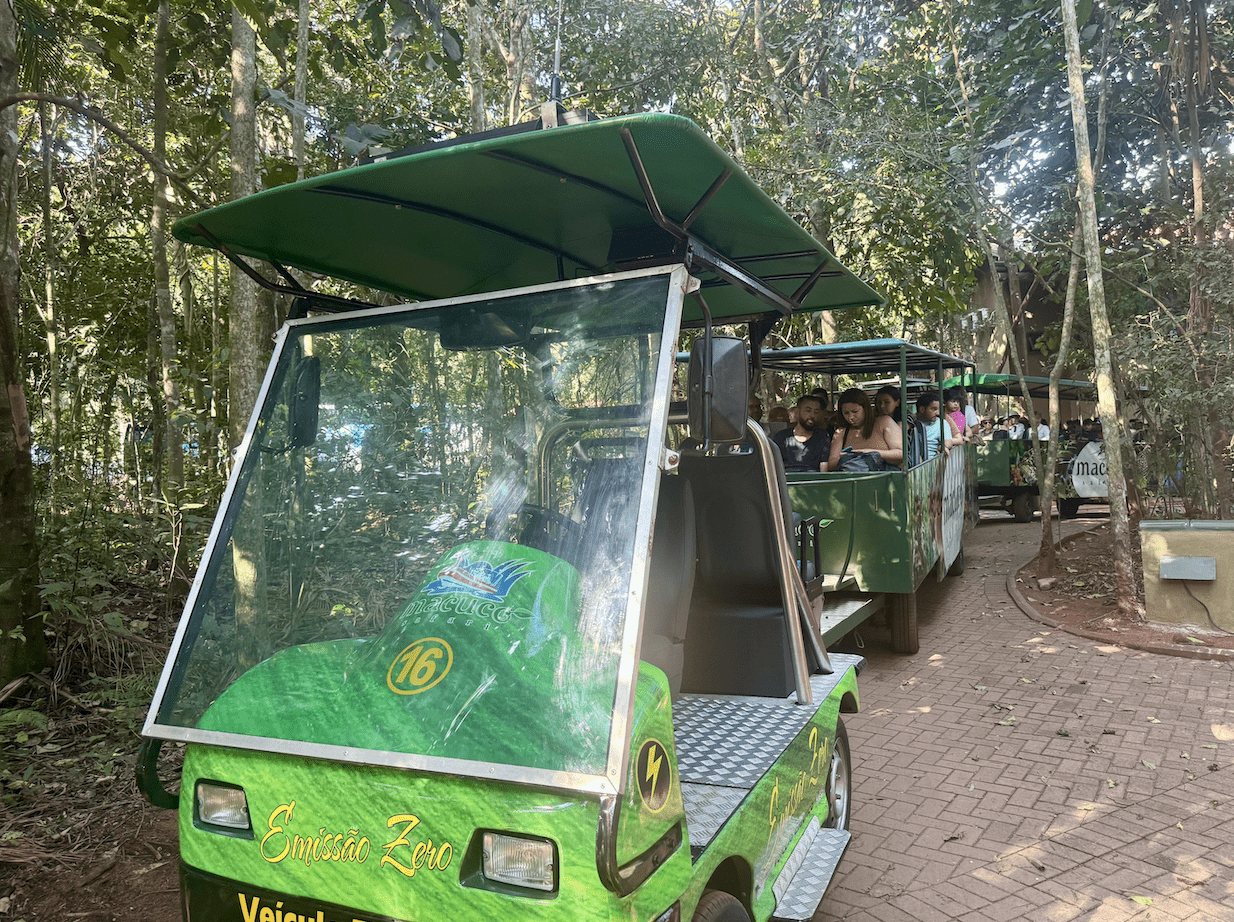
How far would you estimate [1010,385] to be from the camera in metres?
15.0

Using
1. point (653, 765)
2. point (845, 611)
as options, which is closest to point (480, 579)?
point (653, 765)

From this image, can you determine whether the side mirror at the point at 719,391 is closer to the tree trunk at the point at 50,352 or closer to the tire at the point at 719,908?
the tire at the point at 719,908

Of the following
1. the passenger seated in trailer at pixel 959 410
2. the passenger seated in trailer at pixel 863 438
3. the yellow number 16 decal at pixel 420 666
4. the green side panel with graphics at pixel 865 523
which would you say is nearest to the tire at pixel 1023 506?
the passenger seated in trailer at pixel 959 410

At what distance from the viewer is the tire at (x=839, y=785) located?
3.72m

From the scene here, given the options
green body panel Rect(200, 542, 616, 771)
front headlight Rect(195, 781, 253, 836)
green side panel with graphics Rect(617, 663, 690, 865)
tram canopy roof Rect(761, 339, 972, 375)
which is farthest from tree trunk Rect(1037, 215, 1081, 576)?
front headlight Rect(195, 781, 253, 836)

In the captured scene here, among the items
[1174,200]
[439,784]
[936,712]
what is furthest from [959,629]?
[439,784]

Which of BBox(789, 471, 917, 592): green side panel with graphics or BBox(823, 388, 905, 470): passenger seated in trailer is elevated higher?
BBox(823, 388, 905, 470): passenger seated in trailer

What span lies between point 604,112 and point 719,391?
11915 mm

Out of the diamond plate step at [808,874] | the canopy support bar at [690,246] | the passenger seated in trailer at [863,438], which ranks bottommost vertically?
the diamond plate step at [808,874]

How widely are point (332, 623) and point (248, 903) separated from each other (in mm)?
711

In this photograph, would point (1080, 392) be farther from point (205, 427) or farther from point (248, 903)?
point (248, 903)

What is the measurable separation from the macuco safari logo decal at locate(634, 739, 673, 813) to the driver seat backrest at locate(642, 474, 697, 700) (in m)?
0.74

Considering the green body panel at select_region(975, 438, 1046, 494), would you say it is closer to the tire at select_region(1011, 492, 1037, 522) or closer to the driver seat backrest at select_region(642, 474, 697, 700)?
the tire at select_region(1011, 492, 1037, 522)

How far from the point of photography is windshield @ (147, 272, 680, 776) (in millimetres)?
2041
